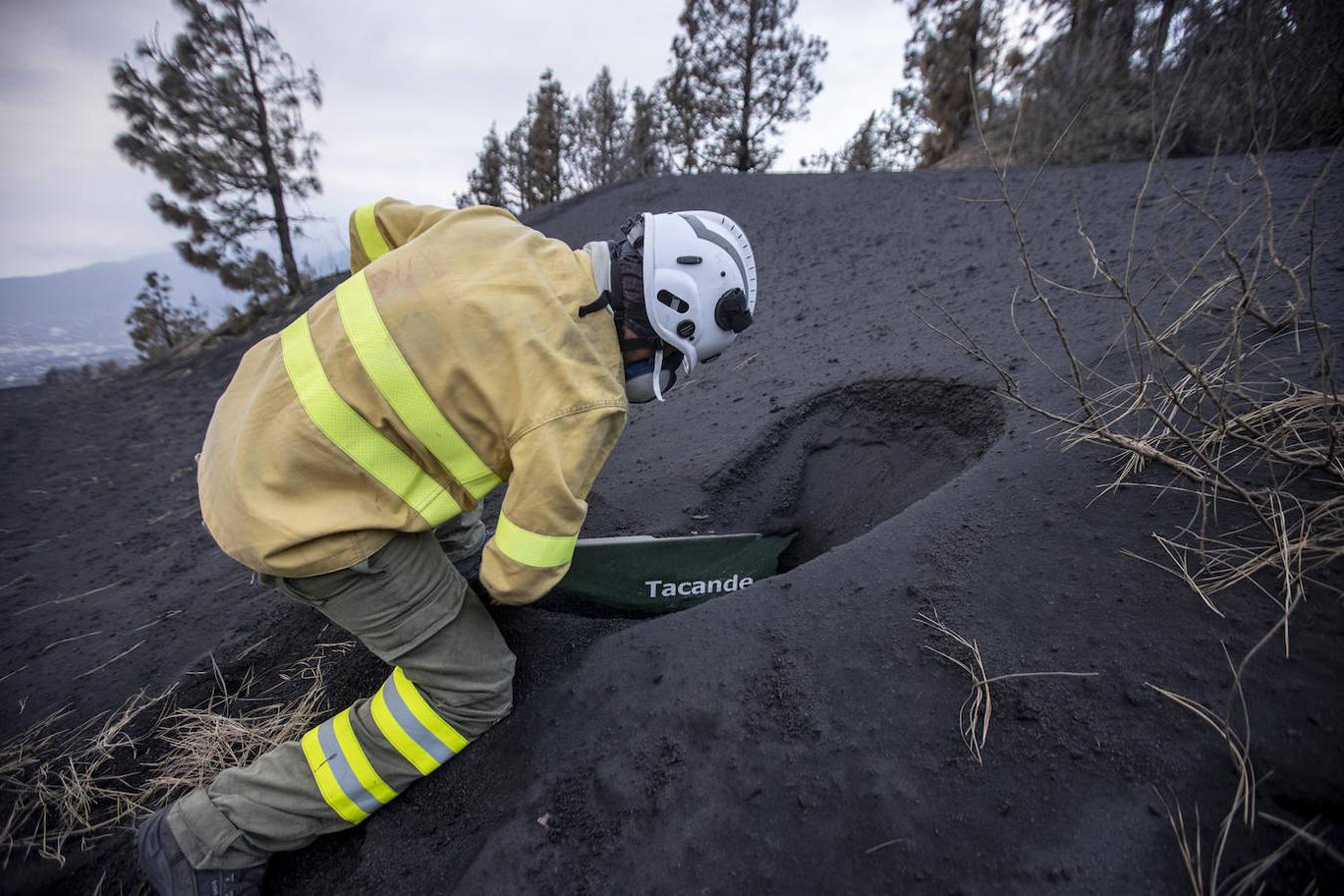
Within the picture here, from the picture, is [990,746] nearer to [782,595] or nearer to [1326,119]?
[782,595]

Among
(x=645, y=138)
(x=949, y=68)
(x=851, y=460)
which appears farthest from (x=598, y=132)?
(x=851, y=460)

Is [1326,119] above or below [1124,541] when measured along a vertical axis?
above

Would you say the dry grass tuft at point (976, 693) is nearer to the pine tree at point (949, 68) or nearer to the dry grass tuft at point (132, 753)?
the dry grass tuft at point (132, 753)

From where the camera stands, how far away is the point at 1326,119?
490cm

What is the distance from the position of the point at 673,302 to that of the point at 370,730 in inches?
61.4

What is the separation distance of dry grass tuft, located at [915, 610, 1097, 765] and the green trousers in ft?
4.43

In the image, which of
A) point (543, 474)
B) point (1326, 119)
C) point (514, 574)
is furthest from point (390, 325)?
point (1326, 119)

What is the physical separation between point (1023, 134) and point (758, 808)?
927 centimetres

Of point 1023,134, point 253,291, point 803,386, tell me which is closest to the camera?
point 803,386

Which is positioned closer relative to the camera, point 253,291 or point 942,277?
point 942,277

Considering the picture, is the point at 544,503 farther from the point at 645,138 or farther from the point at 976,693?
Result: the point at 645,138

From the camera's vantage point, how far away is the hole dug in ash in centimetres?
294

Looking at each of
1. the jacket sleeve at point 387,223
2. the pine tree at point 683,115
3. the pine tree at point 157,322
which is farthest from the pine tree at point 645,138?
the jacket sleeve at point 387,223

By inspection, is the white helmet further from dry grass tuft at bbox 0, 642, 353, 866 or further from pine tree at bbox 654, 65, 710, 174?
pine tree at bbox 654, 65, 710, 174
